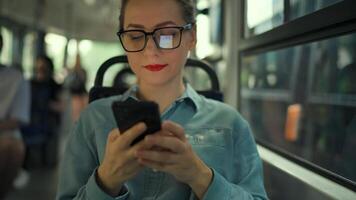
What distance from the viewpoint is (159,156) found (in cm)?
92

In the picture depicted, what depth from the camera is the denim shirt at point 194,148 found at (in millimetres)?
1227

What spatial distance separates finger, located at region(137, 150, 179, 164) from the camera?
0.91 metres

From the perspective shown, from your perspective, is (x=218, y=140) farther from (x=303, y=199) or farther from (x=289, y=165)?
(x=289, y=165)

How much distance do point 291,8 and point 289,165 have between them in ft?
2.13

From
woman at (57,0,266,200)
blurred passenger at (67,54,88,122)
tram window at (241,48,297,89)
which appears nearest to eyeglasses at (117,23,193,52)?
woman at (57,0,266,200)

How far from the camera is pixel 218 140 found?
1.26m

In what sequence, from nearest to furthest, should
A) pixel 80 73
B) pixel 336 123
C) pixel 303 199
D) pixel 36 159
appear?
pixel 303 199
pixel 336 123
pixel 36 159
pixel 80 73

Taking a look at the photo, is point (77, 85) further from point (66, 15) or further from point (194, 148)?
point (194, 148)

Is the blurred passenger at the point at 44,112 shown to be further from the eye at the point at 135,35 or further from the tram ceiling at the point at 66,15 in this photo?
the eye at the point at 135,35

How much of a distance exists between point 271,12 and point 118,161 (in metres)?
1.49

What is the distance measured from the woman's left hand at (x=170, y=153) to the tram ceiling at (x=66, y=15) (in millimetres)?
3837

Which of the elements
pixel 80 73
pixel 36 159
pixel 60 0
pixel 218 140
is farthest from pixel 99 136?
pixel 80 73

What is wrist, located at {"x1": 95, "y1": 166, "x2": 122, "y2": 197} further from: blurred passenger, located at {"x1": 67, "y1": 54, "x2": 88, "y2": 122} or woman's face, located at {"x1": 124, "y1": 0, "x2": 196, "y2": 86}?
blurred passenger, located at {"x1": 67, "y1": 54, "x2": 88, "y2": 122}

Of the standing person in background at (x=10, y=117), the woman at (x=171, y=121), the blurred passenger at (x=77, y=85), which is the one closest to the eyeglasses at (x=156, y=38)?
the woman at (x=171, y=121)
